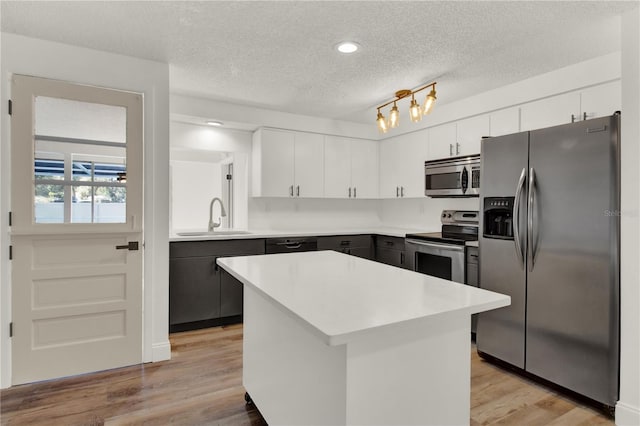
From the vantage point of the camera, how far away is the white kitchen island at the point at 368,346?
114 cm

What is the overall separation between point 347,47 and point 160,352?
2.68m

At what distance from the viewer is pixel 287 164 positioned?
4.24m

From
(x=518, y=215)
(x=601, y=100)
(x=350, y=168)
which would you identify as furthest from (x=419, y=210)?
(x=601, y=100)

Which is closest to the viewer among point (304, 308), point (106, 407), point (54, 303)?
point (304, 308)

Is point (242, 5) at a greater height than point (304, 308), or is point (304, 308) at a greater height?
point (242, 5)

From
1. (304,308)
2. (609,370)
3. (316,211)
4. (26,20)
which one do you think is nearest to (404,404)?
(304,308)

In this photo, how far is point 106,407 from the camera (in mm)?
2125

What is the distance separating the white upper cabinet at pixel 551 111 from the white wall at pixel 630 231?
2.73 ft

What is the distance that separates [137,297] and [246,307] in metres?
1.11

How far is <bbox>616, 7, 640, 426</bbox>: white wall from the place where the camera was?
1.93m

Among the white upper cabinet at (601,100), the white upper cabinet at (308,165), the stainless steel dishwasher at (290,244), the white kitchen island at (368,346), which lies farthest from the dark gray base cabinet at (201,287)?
the white upper cabinet at (601,100)

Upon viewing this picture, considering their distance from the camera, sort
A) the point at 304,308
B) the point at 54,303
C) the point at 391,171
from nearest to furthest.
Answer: the point at 304,308 < the point at 54,303 < the point at 391,171

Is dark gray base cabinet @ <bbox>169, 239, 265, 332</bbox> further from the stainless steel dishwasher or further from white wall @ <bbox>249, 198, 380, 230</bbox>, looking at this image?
white wall @ <bbox>249, 198, 380, 230</bbox>

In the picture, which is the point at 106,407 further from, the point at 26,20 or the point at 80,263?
the point at 26,20
